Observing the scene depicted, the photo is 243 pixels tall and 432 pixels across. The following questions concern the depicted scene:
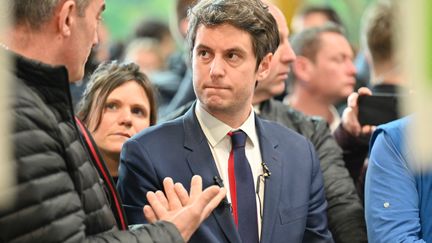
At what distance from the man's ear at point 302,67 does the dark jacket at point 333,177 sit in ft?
4.34

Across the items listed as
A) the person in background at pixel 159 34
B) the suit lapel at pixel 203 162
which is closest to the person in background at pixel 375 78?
the suit lapel at pixel 203 162

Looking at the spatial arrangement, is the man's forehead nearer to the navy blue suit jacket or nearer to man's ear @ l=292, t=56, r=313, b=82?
the navy blue suit jacket

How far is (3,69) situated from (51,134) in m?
0.95

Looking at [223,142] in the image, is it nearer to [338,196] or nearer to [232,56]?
[232,56]

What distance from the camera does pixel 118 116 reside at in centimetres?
403

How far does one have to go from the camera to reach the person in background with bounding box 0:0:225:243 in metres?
2.27

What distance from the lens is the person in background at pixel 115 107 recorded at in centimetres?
399

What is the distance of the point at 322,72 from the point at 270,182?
2468 mm

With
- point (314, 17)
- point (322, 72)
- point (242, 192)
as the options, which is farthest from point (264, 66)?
point (314, 17)

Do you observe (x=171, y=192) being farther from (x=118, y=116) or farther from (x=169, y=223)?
(x=118, y=116)

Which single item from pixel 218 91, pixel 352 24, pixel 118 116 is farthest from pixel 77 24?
pixel 352 24

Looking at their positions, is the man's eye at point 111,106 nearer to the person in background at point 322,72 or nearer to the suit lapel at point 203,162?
the suit lapel at point 203,162

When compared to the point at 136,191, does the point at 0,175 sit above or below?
above

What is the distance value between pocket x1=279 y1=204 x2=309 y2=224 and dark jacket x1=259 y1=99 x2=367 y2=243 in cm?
Answer: 52
